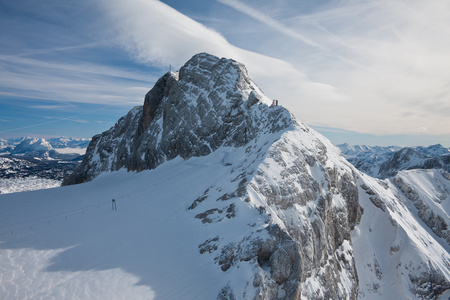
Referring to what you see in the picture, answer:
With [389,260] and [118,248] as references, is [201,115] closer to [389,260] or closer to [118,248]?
[118,248]

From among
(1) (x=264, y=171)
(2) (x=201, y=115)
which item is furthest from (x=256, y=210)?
(2) (x=201, y=115)

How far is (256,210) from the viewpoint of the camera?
62.3 feet

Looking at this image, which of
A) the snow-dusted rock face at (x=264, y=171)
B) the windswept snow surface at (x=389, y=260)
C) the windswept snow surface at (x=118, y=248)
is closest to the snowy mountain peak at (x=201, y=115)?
the snow-dusted rock face at (x=264, y=171)

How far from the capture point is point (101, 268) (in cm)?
1616

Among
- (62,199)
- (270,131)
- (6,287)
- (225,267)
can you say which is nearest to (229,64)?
(270,131)

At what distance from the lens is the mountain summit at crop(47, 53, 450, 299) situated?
15.5m

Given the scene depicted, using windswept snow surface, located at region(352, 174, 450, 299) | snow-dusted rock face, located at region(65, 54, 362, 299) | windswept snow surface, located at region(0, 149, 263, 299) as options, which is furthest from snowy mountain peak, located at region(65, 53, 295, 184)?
windswept snow surface, located at region(352, 174, 450, 299)

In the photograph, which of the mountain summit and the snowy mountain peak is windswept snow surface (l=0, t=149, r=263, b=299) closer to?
the mountain summit

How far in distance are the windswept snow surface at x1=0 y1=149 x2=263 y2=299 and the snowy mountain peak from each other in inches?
454

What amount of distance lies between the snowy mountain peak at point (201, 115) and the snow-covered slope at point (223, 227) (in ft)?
0.91

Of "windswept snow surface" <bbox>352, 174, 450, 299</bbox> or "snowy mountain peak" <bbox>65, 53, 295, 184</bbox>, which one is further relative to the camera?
"snowy mountain peak" <bbox>65, 53, 295, 184</bbox>

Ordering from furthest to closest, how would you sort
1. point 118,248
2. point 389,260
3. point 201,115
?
point 201,115
point 389,260
point 118,248

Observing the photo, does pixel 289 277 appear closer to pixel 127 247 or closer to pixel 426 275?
pixel 127 247

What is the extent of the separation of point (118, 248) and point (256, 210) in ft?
38.2
